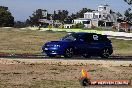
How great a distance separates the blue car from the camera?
25.6 meters

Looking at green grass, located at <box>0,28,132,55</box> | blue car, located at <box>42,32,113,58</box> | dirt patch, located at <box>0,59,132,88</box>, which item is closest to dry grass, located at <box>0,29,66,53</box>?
green grass, located at <box>0,28,132,55</box>

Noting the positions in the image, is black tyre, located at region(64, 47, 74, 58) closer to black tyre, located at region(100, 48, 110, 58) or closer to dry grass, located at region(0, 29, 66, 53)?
black tyre, located at region(100, 48, 110, 58)

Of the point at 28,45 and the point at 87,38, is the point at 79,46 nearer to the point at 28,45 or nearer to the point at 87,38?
the point at 87,38

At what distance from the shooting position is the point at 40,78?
15477 millimetres

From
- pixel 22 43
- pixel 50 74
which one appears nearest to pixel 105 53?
pixel 50 74

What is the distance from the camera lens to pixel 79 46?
26.3m

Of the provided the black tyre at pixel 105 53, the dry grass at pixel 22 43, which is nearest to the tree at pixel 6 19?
the dry grass at pixel 22 43

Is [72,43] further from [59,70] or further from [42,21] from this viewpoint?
[42,21]

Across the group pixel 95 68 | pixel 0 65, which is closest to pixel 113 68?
pixel 95 68

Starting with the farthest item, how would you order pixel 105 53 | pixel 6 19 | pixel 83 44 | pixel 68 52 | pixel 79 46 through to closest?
pixel 6 19 → pixel 105 53 → pixel 83 44 → pixel 79 46 → pixel 68 52

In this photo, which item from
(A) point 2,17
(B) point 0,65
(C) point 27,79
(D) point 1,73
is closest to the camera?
(C) point 27,79

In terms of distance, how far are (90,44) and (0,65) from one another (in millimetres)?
8763

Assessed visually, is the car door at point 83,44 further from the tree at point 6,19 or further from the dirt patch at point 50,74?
the tree at point 6,19

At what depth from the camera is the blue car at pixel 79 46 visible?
25641 mm
